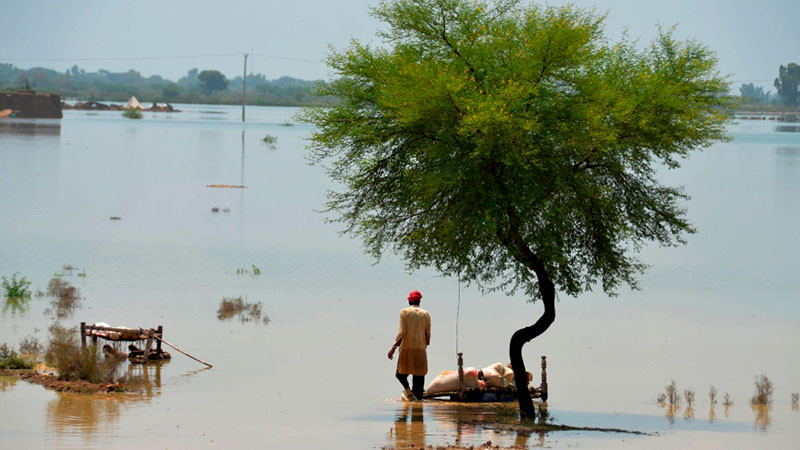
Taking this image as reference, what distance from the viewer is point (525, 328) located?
61.4 ft

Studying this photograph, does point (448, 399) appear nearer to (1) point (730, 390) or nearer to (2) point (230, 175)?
(1) point (730, 390)

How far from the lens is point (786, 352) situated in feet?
95.7

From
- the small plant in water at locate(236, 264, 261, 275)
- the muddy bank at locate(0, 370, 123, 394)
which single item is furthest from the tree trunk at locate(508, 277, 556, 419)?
the small plant in water at locate(236, 264, 261, 275)

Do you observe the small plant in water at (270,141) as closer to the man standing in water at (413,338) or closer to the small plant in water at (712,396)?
the small plant in water at (712,396)

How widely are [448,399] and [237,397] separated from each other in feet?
12.0

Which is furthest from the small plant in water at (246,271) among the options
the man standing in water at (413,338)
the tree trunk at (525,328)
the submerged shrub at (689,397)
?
the tree trunk at (525,328)

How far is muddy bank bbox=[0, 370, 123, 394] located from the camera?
18625 millimetres

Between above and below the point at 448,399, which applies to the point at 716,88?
above

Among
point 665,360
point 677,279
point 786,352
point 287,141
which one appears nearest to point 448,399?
point 665,360

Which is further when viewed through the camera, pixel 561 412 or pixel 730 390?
pixel 730 390

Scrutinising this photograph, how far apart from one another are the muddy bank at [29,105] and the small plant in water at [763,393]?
16062cm

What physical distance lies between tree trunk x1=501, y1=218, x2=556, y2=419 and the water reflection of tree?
4375mm

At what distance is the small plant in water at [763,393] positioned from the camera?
22.9 m

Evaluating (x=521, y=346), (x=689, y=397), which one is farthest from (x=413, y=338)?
(x=689, y=397)
